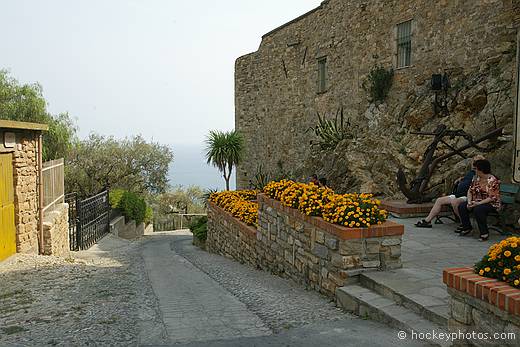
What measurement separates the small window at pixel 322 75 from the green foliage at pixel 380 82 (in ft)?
12.0

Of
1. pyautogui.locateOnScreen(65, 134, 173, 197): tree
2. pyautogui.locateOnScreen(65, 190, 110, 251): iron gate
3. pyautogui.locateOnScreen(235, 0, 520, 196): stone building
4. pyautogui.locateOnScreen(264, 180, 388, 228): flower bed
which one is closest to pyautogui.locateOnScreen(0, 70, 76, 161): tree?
pyautogui.locateOnScreen(65, 134, 173, 197): tree

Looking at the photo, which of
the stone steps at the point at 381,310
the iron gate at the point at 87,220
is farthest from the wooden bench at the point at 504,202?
the iron gate at the point at 87,220

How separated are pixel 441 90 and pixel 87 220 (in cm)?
1284

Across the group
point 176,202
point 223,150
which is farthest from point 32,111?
point 176,202

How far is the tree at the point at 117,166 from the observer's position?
2906cm

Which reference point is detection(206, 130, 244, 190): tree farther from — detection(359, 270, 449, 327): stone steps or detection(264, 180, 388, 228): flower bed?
detection(359, 270, 449, 327): stone steps

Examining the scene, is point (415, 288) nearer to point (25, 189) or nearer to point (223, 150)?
point (25, 189)

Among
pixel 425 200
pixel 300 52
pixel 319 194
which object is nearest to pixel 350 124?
pixel 300 52

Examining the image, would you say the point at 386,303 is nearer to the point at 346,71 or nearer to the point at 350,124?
the point at 350,124

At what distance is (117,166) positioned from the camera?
101 ft

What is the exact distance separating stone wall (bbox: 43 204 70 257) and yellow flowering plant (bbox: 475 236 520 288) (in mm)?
9392

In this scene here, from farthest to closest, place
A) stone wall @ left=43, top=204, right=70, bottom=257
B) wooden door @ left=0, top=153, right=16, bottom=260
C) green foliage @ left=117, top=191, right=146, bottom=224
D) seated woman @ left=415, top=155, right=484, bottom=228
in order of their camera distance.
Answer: green foliage @ left=117, top=191, right=146, bottom=224 < stone wall @ left=43, top=204, right=70, bottom=257 < wooden door @ left=0, top=153, right=16, bottom=260 < seated woman @ left=415, top=155, right=484, bottom=228

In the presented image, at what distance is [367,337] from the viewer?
380cm

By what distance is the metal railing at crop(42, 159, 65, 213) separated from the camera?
34.9ft
